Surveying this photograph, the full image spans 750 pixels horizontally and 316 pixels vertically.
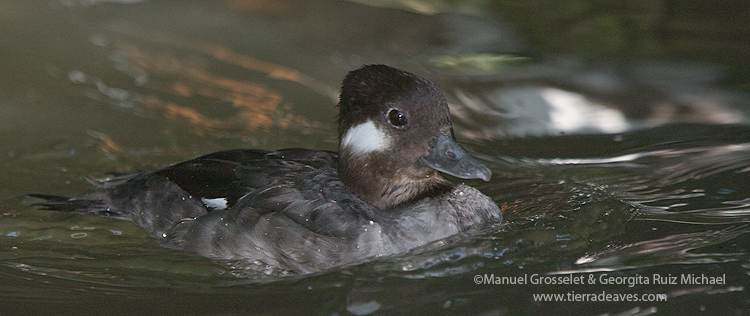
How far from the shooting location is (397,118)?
465 centimetres

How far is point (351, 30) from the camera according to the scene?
9.69 meters

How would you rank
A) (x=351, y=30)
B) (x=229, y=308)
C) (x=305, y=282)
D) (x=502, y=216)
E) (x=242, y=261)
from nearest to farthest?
(x=229, y=308), (x=305, y=282), (x=242, y=261), (x=502, y=216), (x=351, y=30)

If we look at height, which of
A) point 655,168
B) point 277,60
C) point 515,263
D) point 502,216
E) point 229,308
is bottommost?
point 229,308

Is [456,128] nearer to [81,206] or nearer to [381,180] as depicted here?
[381,180]

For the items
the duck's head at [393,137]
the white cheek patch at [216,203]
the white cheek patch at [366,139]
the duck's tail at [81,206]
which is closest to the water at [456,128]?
the duck's tail at [81,206]

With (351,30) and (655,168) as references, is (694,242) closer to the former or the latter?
(655,168)

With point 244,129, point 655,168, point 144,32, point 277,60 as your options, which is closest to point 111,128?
point 244,129

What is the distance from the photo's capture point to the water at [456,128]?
14.4ft

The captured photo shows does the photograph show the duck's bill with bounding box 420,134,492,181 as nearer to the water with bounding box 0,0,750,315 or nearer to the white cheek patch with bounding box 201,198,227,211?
the water with bounding box 0,0,750,315

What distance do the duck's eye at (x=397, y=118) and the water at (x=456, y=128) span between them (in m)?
0.77

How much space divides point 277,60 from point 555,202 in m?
4.47

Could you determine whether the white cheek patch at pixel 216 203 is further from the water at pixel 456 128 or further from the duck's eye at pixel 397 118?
the duck's eye at pixel 397 118

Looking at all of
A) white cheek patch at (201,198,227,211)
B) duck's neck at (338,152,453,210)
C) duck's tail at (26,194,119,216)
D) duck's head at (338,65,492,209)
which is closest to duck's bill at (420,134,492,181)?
duck's head at (338,65,492,209)

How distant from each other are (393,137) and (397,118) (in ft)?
0.38
